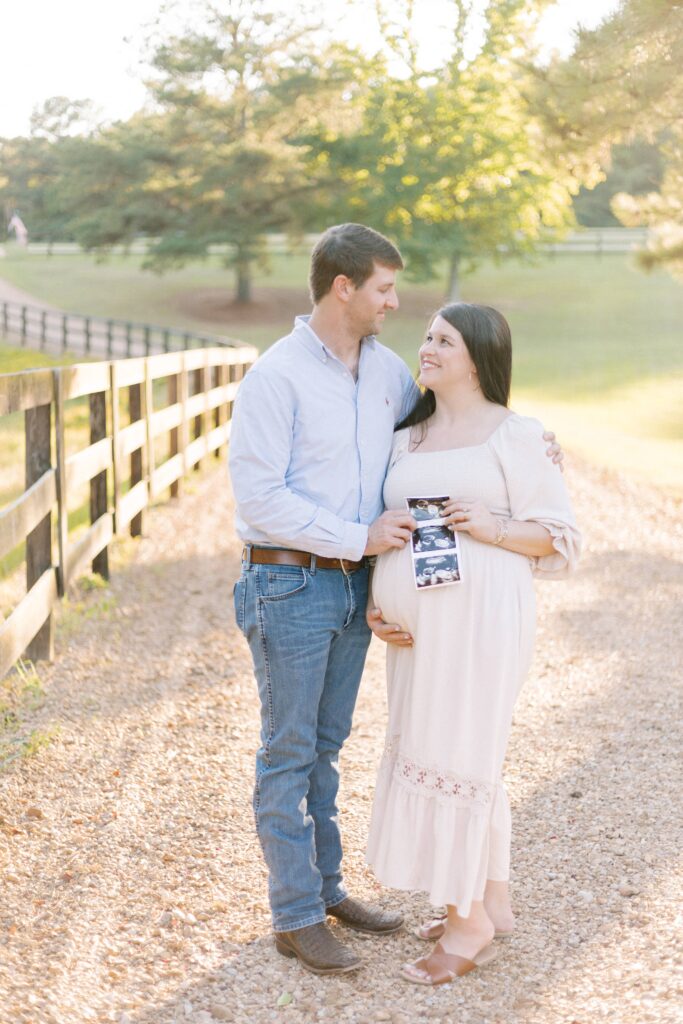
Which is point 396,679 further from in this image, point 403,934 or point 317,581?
point 403,934

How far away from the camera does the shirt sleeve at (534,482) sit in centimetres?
306

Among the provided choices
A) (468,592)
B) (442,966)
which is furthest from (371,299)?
(442,966)

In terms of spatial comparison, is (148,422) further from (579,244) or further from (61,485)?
(579,244)

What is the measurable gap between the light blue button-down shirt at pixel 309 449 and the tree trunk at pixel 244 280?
34391 mm

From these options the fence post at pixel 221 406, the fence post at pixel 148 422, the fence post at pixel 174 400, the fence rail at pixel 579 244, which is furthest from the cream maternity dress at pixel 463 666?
the fence rail at pixel 579 244

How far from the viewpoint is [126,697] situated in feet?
17.5

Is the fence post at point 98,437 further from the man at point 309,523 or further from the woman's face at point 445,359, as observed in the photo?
the woman's face at point 445,359

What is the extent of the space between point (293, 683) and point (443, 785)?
18.9 inches

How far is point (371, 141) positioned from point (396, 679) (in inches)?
1418

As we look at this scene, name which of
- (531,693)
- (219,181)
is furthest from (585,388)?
(531,693)

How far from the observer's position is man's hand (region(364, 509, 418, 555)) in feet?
9.87

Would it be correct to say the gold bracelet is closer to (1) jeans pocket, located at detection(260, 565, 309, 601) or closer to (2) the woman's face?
(2) the woman's face

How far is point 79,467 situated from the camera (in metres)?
6.25

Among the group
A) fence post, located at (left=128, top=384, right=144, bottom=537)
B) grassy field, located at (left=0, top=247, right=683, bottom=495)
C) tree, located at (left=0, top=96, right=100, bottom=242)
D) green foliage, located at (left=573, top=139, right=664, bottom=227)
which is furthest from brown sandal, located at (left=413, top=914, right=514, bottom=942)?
green foliage, located at (left=573, top=139, right=664, bottom=227)
